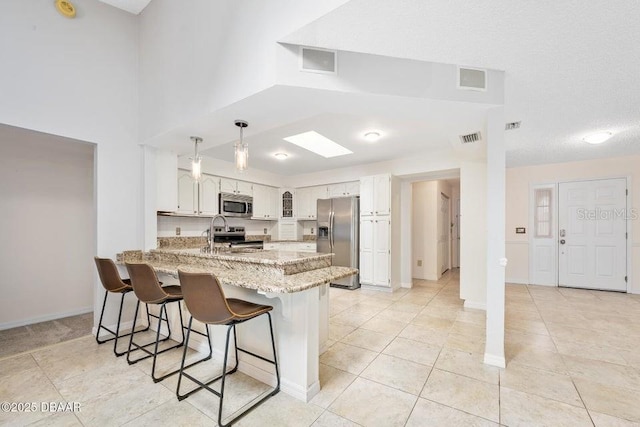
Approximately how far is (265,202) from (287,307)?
4.22m

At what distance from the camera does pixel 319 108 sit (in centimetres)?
237

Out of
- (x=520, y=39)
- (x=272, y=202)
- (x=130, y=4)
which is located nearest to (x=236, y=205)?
(x=272, y=202)

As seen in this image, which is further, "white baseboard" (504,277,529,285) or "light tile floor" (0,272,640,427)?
"white baseboard" (504,277,529,285)

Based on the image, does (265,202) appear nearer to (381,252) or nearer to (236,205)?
(236,205)

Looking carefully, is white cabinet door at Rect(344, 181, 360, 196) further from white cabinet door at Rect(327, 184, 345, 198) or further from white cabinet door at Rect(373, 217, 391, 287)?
white cabinet door at Rect(373, 217, 391, 287)

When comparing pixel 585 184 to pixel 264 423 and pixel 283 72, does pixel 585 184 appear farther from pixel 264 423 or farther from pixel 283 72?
pixel 264 423

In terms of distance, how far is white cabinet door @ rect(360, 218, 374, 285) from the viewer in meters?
5.16

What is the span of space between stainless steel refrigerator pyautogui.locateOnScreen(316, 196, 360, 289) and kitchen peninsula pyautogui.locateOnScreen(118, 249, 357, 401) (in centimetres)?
284

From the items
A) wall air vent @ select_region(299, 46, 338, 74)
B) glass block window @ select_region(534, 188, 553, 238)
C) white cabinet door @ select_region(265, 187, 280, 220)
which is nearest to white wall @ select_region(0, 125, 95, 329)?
wall air vent @ select_region(299, 46, 338, 74)

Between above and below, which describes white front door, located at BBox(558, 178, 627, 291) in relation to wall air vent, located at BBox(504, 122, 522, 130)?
below

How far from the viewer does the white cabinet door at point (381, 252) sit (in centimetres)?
498

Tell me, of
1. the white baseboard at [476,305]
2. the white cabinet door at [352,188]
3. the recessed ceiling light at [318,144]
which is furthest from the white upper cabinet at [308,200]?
the white baseboard at [476,305]

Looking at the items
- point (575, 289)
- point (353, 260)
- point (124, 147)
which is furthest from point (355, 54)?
point (575, 289)

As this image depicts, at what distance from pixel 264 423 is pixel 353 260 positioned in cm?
383
